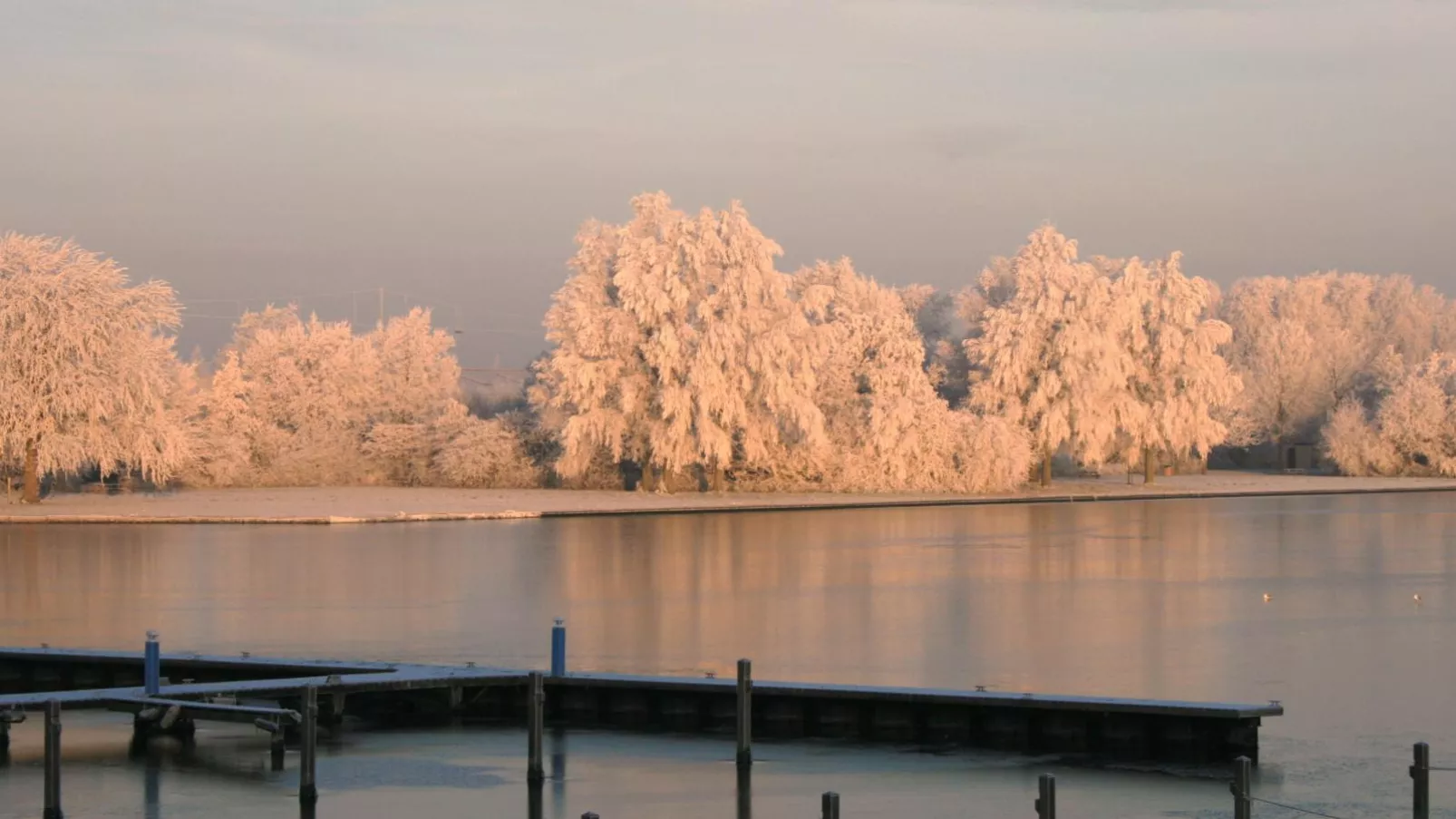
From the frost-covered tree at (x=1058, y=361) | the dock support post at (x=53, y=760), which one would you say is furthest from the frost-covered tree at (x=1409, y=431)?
the dock support post at (x=53, y=760)

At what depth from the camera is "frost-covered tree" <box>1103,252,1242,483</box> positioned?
7325 cm

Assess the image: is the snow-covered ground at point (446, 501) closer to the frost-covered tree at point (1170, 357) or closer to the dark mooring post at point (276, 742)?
the frost-covered tree at point (1170, 357)

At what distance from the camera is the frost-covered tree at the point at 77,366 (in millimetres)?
54281

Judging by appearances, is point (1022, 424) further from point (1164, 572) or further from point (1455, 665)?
point (1455, 665)

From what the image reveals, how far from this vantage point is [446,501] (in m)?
61.3

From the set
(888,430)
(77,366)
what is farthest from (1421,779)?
(888,430)

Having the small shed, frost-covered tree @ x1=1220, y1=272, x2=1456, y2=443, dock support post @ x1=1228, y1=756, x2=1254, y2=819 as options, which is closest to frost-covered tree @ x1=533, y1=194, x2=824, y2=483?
frost-covered tree @ x1=1220, y1=272, x2=1456, y2=443

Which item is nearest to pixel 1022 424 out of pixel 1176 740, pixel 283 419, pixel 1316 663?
pixel 283 419

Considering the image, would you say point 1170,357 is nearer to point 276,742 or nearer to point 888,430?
point 888,430

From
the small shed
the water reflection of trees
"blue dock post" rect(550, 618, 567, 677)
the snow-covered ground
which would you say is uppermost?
the small shed

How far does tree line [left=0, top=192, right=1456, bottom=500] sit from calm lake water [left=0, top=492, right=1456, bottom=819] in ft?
28.7

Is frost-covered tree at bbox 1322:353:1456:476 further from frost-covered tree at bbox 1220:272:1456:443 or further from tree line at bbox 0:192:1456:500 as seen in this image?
frost-covered tree at bbox 1220:272:1456:443

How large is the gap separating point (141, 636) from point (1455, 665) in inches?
628

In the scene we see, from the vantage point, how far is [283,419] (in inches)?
2921
